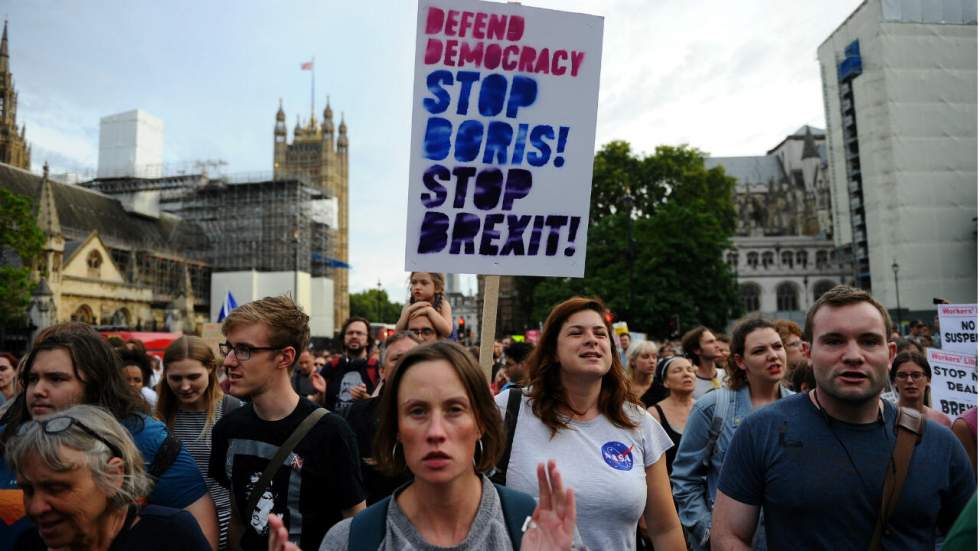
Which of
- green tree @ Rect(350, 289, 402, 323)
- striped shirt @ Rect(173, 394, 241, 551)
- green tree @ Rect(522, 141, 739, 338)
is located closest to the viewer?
striped shirt @ Rect(173, 394, 241, 551)

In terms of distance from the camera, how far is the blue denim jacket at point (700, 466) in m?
3.65

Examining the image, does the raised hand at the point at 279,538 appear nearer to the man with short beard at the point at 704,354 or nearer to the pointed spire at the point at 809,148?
the man with short beard at the point at 704,354

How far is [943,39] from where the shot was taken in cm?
4266

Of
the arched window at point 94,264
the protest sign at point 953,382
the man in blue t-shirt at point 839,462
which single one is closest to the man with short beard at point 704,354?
the protest sign at point 953,382

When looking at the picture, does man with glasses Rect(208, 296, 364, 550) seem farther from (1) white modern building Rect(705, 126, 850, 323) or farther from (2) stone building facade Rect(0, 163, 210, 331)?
(1) white modern building Rect(705, 126, 850, 323)

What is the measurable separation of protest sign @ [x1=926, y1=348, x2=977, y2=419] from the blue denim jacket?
256 cm

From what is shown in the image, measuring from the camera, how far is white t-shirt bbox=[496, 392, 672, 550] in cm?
265

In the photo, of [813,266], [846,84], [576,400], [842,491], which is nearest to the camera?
[842,491]

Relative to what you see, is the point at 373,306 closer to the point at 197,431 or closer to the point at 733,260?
the point at 733,260

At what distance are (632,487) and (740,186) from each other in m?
86.4

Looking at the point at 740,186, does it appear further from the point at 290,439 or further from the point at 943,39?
the point at 290,439

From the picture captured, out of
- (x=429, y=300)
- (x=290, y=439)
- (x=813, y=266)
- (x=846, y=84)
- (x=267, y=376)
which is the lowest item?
(x=290, y=439)

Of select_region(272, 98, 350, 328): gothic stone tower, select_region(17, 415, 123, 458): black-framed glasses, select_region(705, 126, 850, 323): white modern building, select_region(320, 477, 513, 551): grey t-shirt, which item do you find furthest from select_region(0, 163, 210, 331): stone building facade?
select_region(320, 477, 513, 551): grey t-shirt

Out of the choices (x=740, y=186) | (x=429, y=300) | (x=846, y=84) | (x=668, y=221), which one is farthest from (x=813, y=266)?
(x=429, y=300)
